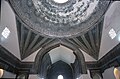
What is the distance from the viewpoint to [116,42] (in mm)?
8367

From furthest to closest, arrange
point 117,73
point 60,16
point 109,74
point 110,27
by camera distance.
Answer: point 60,16
point 109,74
point 117,73
point 110,27

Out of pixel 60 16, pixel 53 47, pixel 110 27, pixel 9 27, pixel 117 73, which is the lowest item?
pixel 117 73

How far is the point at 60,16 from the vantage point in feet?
38.8

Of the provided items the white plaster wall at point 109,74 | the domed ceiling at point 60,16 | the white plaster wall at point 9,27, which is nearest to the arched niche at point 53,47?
the domed ceiling at point 60,16

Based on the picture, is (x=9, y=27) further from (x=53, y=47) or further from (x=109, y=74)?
(x=109, y=74)

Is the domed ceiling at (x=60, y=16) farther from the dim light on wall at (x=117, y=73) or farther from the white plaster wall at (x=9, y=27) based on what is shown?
the dim light on wall at (x=117, y=73)

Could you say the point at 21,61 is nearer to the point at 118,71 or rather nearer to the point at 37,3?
the point at 37,3

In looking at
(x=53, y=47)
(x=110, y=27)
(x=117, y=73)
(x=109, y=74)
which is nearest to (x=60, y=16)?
(x=53, y=47)

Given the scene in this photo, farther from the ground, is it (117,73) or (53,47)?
(53,47)

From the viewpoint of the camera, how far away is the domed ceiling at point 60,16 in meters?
10.5

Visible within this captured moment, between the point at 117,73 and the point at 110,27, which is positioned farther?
the point at 117,73

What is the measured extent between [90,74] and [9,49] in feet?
21.2

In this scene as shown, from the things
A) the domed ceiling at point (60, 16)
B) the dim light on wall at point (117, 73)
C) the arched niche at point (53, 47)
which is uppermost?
the domed ceiling at point (60, 16)

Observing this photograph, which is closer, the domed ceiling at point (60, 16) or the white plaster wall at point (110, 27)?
the white plaster wall at point (110, 27)
